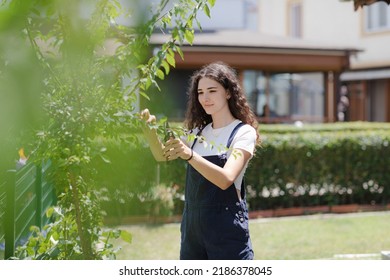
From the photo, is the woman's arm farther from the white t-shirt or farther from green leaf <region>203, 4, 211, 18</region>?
green leaf <region>203, 4, 211, 18</region>

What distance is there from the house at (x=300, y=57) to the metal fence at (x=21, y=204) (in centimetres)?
1008

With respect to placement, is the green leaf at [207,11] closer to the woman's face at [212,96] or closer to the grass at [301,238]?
the woman's face at [212,96]

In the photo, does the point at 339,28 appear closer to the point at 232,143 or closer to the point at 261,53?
the point at 261,53

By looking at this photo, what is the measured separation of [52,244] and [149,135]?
1.15 metres

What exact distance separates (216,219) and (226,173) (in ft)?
0.82

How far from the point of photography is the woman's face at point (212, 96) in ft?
9.45

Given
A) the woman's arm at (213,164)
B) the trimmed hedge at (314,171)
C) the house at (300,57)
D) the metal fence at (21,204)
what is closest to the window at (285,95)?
the house at (300,57)

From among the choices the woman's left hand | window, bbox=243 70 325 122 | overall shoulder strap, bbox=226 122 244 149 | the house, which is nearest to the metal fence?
the woman's left hand

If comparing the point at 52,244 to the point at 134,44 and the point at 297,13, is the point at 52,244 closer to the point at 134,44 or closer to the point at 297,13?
the point at 134,44

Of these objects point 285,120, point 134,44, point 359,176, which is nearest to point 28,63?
point 134,44

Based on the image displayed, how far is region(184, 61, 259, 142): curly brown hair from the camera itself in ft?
9.50

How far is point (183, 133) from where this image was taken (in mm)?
2410

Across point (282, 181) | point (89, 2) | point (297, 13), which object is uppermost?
point (297, 13)

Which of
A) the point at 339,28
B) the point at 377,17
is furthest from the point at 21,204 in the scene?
the point at 339,28
